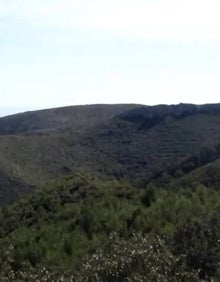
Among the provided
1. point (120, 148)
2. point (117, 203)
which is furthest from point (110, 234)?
point (120, 148)

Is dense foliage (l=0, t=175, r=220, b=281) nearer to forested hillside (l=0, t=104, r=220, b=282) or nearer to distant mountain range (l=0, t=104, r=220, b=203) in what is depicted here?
forested hillside (l=0, t=104, r=220, b=282)

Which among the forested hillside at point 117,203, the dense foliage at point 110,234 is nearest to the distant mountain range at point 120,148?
the forested hillside at point 117,203

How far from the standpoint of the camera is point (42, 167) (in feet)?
299

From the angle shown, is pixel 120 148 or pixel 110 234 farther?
pixel 120 148

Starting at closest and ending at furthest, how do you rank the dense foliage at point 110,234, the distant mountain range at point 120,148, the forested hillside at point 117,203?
the dense foliage at point 110,234 < the forested hillside at point 117,203 < the distant mountain range at point 120,148

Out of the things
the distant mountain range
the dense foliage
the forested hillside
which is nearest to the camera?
the dense foliage

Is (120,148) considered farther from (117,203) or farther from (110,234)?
(110,234)

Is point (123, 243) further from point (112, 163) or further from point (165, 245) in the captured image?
point (112, 163)

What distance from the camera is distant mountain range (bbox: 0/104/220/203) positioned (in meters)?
83.1

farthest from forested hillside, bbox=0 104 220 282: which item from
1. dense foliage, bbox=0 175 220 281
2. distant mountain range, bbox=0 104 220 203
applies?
distant mountain range, bbox=0 104 220 203

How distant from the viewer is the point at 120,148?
10294 centimetres

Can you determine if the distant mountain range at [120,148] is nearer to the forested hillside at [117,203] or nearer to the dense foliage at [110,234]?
the forested hillside at [117,203]

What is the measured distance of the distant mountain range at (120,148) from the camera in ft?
273

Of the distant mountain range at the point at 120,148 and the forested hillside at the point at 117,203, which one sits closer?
the forested hillside at the point at 117,203
